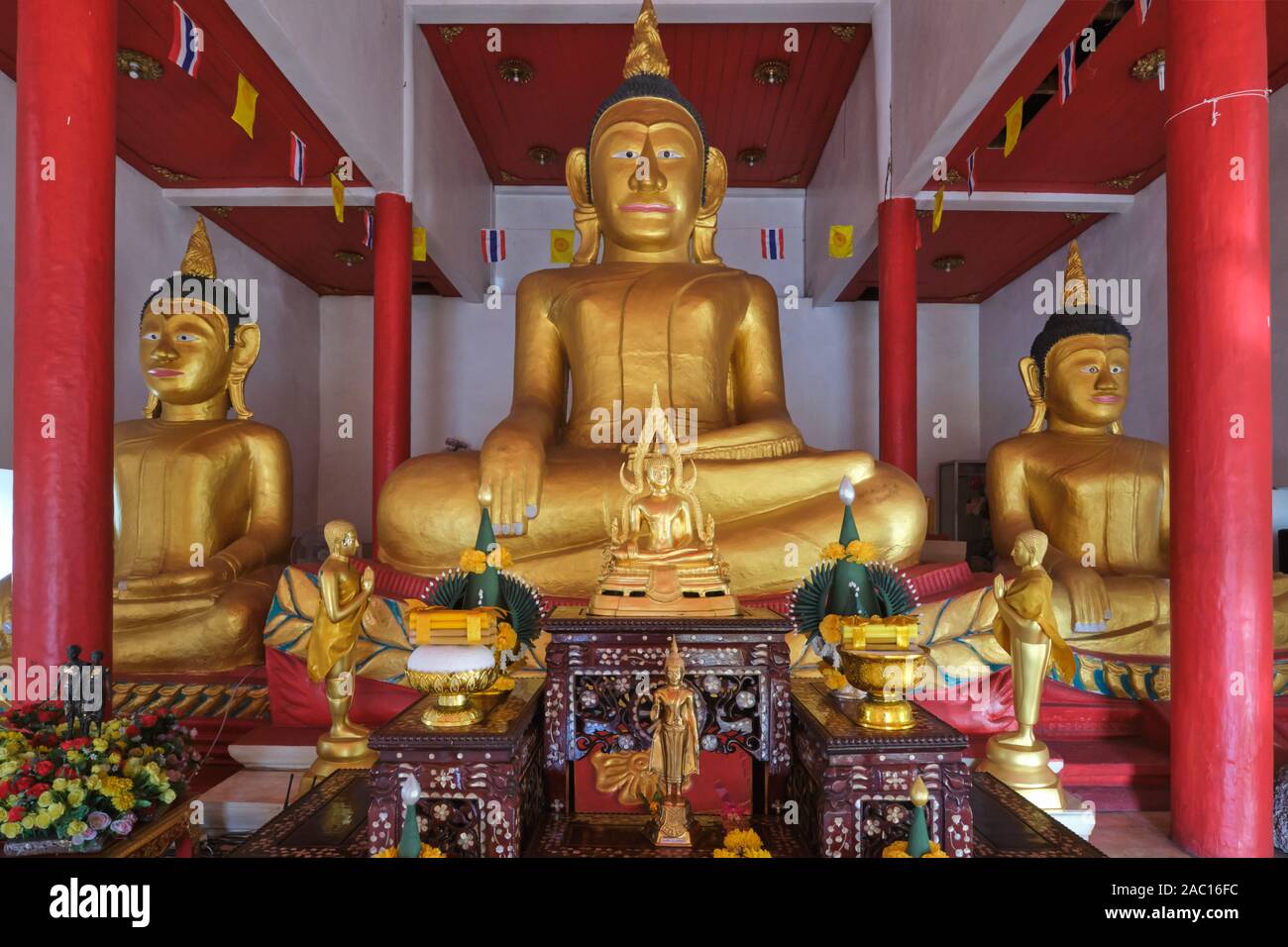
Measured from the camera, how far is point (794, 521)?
3.65 m

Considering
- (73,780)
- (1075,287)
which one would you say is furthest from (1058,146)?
(73,780)

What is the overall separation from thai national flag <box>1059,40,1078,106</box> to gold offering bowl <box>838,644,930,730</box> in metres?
2.92

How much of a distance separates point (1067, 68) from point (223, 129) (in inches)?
186

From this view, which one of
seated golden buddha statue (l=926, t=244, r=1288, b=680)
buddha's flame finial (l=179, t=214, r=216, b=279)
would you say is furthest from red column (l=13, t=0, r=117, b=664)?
seated golden buddha statue (l=926, t=244, r=1288, b=680)

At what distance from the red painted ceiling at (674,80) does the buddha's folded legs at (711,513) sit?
3.23 meters

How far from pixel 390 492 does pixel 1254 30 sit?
3.50 metres

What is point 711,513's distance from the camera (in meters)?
3.73

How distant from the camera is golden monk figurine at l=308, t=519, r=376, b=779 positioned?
2730mm

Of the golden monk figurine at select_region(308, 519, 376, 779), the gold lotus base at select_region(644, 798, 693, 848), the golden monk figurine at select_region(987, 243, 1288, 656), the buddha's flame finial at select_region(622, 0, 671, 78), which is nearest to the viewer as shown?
the gold lotus base at select_region(644, 798, 693, 848)

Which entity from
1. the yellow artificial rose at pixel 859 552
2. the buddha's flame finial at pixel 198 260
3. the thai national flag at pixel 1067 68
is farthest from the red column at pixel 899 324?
the buddha's flame finial at pixel 198 260

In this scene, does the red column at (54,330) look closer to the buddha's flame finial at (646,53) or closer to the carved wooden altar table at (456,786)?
the carved wooden altar table at (456,786)

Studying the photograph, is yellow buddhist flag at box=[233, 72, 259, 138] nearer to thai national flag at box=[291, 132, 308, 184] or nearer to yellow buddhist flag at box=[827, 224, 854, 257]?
thai national flag at box=[291, 132, 308, 184]
